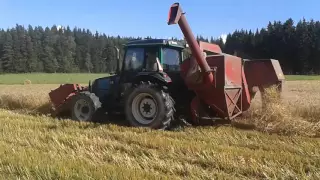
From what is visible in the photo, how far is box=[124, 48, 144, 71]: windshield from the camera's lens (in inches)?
358

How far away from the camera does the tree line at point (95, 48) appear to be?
60.4 metres

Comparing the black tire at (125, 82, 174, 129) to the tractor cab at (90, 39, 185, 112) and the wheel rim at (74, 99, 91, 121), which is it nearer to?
the tractor cab at (90, 39, 185, 112)

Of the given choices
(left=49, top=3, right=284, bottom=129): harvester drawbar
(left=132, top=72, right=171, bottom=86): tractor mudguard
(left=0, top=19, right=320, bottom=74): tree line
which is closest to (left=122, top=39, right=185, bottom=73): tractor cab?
(left=49, top=3, right=284, bottom=129): harvester drawbar

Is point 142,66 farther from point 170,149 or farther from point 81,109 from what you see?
point 170,149

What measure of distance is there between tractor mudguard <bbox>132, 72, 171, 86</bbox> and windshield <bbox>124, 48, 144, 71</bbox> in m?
0.49

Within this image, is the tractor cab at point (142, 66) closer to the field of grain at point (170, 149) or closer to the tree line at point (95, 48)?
the field of grain at point (170, 149)

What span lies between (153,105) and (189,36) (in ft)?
5.89

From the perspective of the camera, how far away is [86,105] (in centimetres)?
959

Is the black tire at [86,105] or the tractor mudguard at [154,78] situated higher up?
the tractor mudguard at [154,78]

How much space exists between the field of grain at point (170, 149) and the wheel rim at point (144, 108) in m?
0.49

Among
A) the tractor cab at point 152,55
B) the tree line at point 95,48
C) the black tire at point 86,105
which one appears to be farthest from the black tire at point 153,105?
the tree line at point 95,48

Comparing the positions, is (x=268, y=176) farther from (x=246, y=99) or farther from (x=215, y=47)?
(x=215, y=47)

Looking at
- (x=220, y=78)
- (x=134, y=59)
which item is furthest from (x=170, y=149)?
(x=134, y=59)

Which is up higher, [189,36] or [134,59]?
[189,36]
